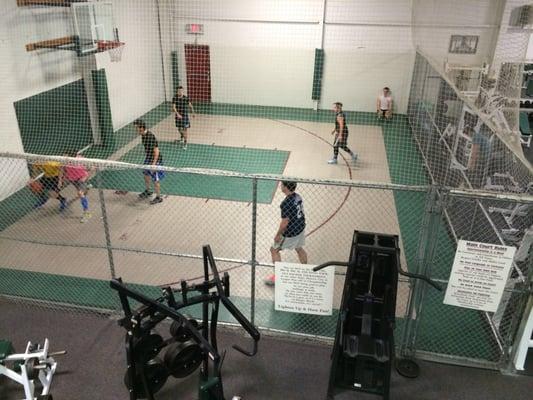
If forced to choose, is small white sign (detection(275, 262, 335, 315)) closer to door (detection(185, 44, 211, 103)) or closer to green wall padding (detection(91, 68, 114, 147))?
green wall padding (detection(91, 68, 114, 147))

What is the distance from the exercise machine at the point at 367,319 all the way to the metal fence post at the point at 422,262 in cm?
49

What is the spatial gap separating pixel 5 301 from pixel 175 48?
11697 millimetres

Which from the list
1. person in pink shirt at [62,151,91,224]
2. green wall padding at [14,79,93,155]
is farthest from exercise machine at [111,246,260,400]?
green wall padding at [14,79,93,155]

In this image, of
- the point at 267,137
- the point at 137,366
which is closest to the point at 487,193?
the point at 137,366

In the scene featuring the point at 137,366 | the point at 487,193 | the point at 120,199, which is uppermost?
the point at 487,193

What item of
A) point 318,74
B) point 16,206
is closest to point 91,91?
point 16,206

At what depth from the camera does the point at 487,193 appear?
396cm

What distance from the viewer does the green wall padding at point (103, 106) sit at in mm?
10875

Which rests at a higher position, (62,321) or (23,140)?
(23,140)

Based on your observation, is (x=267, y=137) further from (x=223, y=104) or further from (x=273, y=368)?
(x=273, y=368)

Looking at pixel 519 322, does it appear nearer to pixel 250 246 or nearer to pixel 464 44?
pixel 250 246

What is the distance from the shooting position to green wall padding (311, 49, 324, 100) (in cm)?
1476

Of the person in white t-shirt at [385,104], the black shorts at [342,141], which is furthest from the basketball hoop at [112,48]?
the person in white t-shirt at [385,104]

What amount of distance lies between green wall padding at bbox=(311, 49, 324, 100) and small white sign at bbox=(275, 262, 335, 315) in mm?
11787
